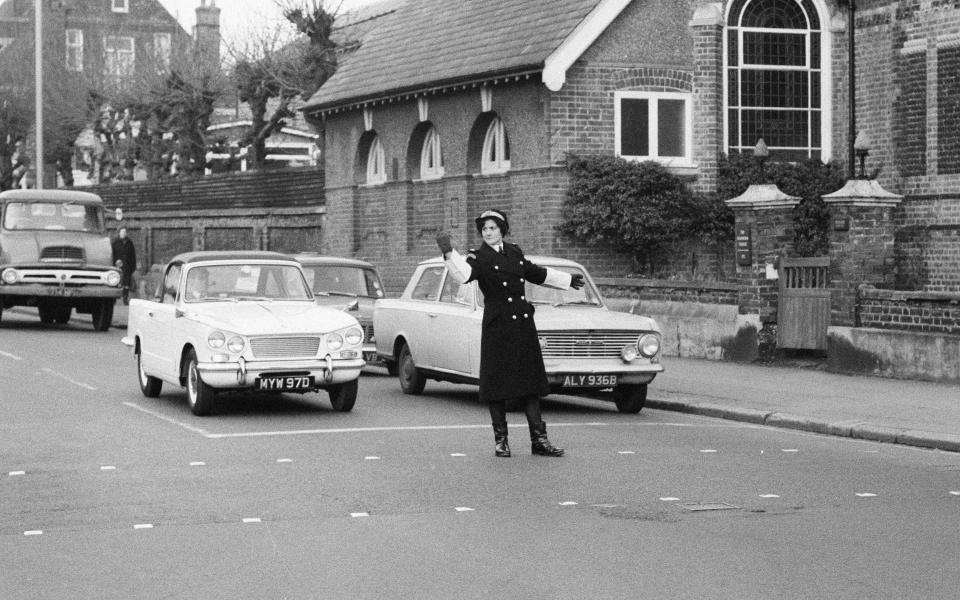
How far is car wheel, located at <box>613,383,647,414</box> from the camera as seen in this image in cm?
1620

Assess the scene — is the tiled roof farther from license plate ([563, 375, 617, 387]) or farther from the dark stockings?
the dark stockings

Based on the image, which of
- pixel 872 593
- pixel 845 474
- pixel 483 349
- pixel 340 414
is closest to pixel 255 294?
pixel 340 414

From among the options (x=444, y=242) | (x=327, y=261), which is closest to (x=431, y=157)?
(x=327, y=261)

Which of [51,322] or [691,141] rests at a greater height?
[691,141]

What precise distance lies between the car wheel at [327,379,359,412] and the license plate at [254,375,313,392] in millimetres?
440

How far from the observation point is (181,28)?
227ft

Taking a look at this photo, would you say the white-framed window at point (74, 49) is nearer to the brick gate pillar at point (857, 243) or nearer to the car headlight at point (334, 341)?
the brick gate pillar at point (857, 243)

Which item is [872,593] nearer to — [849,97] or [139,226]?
[849,97]

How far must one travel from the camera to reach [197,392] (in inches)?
594

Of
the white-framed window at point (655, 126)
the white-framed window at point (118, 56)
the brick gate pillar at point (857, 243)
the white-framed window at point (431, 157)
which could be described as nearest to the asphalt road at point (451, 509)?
the brick gate pillar at point (857, 243)

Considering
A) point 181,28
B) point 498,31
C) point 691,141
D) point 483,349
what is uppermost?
point 181,28

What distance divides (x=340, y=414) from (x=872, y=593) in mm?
8769

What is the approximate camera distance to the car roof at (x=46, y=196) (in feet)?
100

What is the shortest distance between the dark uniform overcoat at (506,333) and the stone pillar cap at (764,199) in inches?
362
